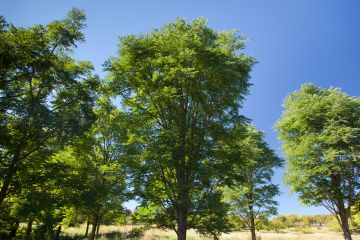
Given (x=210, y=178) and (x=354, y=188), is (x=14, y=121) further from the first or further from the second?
(x=354, y=188)

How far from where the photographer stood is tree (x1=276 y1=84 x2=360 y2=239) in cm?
1848

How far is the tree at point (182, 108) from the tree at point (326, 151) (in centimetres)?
951

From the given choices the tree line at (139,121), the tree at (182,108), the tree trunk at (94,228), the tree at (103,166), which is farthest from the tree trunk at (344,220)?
the tree trunk at (94,228)

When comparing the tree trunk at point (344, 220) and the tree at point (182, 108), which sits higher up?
the tree at point (182, 108)

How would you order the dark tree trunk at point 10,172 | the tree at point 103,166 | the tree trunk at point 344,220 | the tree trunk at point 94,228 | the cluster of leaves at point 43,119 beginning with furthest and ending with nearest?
the tree trunk at point 344,220, the tree trunk at point 94,228, the tree at point 103,166, the cluster of leaves at point 43,119, the dark tree trunk at point 10,172

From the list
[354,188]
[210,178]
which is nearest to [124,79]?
[210,178]

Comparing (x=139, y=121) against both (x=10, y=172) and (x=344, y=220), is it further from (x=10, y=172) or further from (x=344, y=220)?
(x=344, y=220)

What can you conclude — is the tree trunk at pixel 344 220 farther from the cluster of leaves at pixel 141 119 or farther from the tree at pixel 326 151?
the cluster of leaves at pixel 141 119

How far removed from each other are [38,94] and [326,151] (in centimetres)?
1953

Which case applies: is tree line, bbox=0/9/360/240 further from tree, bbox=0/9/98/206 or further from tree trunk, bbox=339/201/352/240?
tree trunk, bbox=339/201/352/240

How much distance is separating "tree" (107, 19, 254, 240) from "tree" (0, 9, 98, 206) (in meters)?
2.45

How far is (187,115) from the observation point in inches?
593

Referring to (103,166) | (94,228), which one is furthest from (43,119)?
(94,228)

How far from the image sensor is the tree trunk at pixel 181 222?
486 inches
